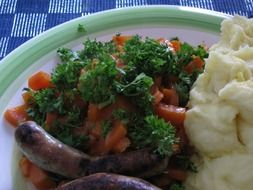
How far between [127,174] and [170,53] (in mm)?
1024

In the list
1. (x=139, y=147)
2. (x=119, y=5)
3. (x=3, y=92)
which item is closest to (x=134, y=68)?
(x=139, y=147)

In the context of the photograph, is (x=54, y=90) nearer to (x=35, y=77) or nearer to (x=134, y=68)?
(x=35, y=77)

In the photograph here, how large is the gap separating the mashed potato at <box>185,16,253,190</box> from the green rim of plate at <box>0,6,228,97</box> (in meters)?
0.93

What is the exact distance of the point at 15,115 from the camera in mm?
3471

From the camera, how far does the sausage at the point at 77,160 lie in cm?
300

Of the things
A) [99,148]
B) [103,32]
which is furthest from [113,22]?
[99,148]

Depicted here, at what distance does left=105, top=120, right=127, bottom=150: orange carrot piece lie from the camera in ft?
10.3

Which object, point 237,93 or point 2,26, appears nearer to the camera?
point 237,93

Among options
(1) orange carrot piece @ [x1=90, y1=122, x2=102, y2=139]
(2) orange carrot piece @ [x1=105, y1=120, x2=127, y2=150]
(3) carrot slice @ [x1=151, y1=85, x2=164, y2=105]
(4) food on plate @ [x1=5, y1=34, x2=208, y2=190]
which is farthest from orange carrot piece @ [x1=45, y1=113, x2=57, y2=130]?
(3) carrot slice @ [x1=151, y1=85, x2=164, y2=105]

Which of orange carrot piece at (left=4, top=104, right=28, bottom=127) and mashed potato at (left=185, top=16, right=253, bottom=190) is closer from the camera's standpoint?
mashed potato at (left=185, top=16, right=253, bottom=190)

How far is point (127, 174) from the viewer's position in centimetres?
301

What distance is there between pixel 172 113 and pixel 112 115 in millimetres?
417

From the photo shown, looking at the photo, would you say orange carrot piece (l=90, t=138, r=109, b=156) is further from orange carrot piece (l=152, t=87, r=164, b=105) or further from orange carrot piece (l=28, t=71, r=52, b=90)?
orange carrot piece (l=28, t=71, r=52, b=90)

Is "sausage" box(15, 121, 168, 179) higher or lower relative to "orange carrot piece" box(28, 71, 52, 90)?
lower
